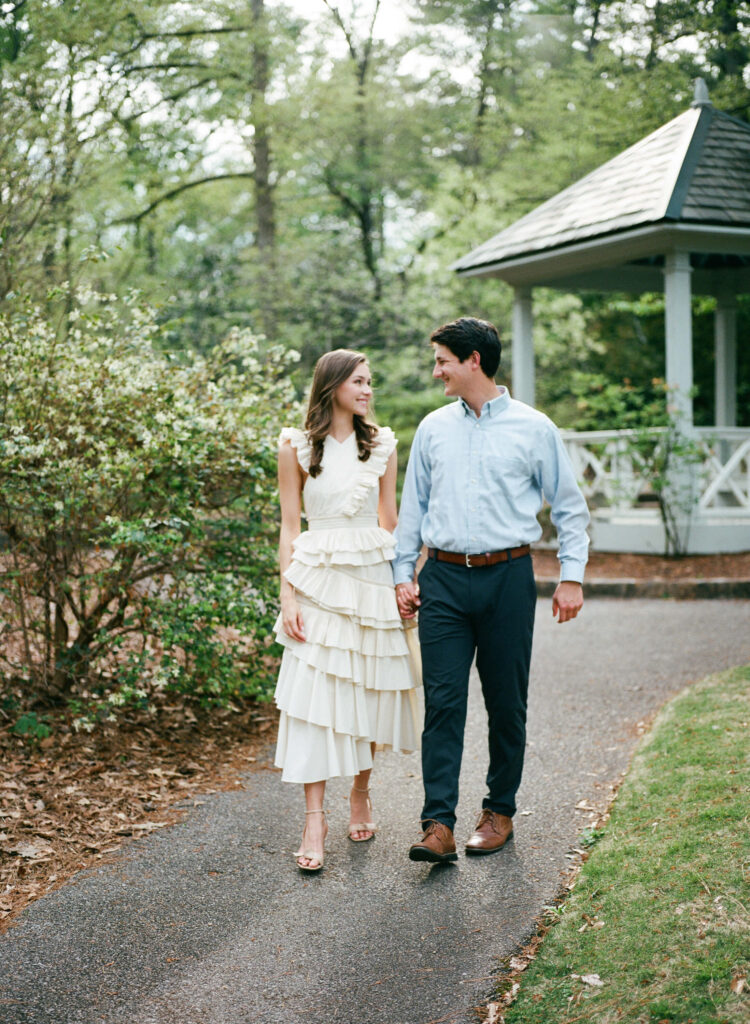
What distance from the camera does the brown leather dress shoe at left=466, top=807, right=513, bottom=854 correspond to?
13.4ft

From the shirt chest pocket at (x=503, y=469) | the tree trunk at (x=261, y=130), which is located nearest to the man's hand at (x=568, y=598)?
the shirt chest pocket at (x=503, y=469)

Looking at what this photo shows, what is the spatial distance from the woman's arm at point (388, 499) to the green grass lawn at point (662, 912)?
153 cm

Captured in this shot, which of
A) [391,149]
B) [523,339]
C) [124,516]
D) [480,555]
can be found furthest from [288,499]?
[391,149]

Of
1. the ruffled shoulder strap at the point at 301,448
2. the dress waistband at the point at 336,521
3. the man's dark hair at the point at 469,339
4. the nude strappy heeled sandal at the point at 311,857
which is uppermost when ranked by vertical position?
the man's dark hair at the point at 469,339

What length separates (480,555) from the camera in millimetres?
4000

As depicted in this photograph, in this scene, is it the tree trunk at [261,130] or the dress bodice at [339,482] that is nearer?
the dress bodice at [339,482]

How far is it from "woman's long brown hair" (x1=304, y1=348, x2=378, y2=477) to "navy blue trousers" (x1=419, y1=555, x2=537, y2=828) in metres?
0.60

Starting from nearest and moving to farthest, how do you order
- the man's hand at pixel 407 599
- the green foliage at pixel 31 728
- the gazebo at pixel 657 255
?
1. the man's hand at pixel 407 599
2. the green foliage at pixel 31 728
3. the gazebo at pixel 657 255

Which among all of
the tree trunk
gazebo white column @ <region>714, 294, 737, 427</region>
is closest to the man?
gazebo white column @ <region>714, 294, 737, 427</region>

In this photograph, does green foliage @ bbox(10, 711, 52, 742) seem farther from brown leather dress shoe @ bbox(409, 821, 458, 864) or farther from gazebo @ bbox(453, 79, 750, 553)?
gazebo @ bbox(453, 79, 750, 553)

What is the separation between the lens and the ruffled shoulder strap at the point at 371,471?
4.14 m

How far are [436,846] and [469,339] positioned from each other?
1.93m

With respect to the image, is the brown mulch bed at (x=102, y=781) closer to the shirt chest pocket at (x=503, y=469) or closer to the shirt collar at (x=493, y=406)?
the shirt chest pocket at (x=503, y=469)

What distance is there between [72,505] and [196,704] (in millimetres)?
1562
